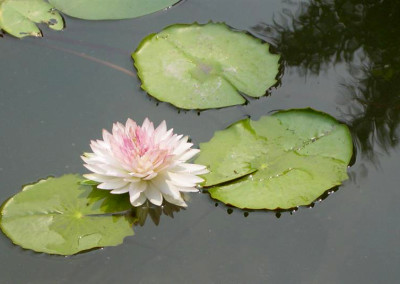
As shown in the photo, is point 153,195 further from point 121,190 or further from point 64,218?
point 64,218

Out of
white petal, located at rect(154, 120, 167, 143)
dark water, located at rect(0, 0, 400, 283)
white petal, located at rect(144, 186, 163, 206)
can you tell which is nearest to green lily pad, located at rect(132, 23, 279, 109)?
dark water, located at rect(0, 0, 400, 283)

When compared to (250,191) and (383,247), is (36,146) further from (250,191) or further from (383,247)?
(383,247)

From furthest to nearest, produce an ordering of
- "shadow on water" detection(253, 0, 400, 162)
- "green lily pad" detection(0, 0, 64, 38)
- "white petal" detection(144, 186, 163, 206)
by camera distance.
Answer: "green lily pad" detection(0, 0, 64, 38)
"shadow on water" detection(253, 0, 400, 162)
"white petal" detection(144, 186, 163, 206)

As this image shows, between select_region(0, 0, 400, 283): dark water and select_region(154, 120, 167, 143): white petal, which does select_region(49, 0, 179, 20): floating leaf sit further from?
select_region(154, 120, 167, 143): white petal

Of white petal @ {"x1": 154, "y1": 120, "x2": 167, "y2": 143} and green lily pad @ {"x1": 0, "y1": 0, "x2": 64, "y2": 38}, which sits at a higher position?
white petal @ {"x1": 154, "y1": 120, "x2": 167, "y2": 143}

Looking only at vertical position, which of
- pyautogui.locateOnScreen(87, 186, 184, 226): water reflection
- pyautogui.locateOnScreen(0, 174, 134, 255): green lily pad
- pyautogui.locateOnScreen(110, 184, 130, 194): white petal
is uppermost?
pyautogui.locateOnScreen(110, 184, 130, 194): white petal

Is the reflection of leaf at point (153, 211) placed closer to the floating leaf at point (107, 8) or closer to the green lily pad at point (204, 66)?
the green lily pad at point (204, 66)

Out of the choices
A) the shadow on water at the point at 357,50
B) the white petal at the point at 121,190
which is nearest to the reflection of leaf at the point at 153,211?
the white petal at the point at 121,190
